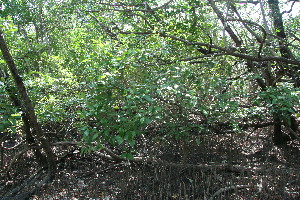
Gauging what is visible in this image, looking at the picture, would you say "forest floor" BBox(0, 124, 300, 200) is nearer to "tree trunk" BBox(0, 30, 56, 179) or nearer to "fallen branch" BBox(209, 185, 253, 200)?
"fallen branch" BBox(209, 185, 253, 200)

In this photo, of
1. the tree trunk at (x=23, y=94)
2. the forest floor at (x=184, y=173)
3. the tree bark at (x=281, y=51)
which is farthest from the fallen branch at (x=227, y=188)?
the tree trunk at (x=23, y=94)

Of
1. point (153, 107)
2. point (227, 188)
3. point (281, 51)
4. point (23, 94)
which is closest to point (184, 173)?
point (227, 188)

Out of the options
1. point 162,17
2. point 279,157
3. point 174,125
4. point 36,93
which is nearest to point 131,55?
point 174,125

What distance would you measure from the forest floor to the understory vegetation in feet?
0.06

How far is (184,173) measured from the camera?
444 centimetres

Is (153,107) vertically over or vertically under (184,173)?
over

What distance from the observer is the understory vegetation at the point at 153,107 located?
293cm

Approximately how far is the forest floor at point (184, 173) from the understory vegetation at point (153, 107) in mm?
20

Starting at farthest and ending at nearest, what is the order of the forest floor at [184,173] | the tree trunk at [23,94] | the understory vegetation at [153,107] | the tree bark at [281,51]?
the tree bark at [281,51] → the forest floor at [184,173] → the tree trunk at [23,94] → the understory vegetation at [153,107]

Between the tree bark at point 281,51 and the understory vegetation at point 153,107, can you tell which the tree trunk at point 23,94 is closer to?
the understory vegetation at point 153,107

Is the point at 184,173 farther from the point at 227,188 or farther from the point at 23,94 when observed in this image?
the point at 23,94

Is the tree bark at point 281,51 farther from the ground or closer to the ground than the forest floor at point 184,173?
farther from the ground

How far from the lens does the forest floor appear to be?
371 cm

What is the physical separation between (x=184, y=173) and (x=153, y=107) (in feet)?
7.28
